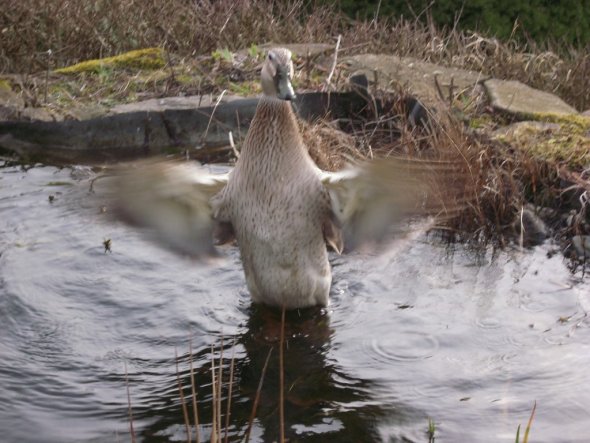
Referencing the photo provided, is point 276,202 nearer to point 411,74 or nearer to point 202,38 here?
point 411,74

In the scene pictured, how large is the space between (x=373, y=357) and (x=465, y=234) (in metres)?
1.35

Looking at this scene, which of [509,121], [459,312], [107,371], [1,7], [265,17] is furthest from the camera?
[265,17]

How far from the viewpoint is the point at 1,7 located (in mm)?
7559

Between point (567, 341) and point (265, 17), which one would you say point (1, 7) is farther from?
point (567, 341)

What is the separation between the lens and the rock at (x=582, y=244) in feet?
16.5

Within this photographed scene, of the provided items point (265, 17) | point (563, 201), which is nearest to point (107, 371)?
point (563, 201)

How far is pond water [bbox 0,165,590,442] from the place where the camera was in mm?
3678

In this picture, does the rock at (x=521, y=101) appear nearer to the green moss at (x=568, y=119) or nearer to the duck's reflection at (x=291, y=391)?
the green moss at (x=568, y=119)

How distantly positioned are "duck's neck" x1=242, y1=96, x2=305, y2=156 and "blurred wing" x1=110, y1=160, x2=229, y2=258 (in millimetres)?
249

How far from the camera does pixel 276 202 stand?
13.9 ft

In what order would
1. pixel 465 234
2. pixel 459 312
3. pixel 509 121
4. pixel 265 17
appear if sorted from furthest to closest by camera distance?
1. pixel 265 17
2. pixel 509 121
3. pixel 465 234
4. pixel 459 312

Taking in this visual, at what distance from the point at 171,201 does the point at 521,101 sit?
304 cm

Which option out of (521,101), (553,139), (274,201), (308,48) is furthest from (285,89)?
(308,48)

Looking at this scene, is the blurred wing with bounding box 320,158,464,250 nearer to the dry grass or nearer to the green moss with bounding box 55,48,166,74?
the dry grass
